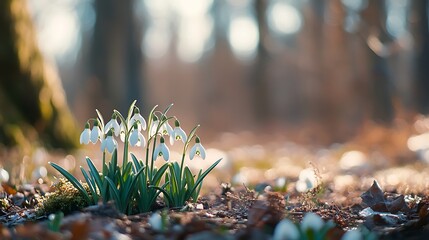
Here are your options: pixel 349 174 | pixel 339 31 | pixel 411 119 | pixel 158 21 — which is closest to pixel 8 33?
pixel 349 174

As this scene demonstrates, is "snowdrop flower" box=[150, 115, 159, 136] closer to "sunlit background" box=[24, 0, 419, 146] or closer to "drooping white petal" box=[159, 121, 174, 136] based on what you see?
"drooping white petal" box=[159, 121, 174, 136]

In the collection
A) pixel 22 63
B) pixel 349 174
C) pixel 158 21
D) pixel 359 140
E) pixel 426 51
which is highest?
pixel 158 21

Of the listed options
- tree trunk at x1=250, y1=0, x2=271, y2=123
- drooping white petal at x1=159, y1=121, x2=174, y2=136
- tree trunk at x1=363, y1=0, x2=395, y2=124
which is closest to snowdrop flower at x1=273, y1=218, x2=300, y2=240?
drooping white petal at x1=159, y1=121, x2=174, y2=136

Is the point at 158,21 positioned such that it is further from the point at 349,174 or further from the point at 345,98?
the point at 349,174

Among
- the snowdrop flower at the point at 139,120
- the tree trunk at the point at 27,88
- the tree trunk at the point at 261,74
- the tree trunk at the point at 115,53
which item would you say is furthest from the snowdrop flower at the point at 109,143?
the tree trunk at the point at 261,74

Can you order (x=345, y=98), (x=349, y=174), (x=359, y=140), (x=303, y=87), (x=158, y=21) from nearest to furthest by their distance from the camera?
(x=349, y=174), (x=359, y=140), (x=345, y=98), (x=303, y=87), (x=158, y=21)

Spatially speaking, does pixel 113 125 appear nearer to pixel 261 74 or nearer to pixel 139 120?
pixel 139 120
